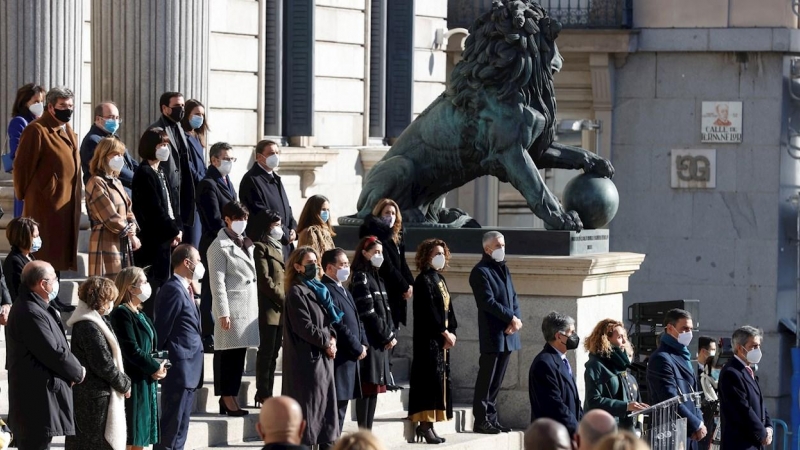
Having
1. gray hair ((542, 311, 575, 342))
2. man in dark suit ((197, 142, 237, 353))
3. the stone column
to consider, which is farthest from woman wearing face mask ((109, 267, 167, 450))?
the stone column

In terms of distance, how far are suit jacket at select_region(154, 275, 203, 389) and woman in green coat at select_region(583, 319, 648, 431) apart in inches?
102

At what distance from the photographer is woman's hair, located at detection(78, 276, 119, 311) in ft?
38.8

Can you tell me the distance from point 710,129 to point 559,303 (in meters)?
11.5

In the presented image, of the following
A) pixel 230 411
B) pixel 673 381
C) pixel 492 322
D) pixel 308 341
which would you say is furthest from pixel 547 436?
pixel 492 322

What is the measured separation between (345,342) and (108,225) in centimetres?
168

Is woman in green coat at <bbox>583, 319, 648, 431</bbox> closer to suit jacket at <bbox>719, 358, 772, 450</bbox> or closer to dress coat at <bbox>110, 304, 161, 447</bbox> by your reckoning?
suit jacket at <bbox>719, 358, 772, 450</bbox>

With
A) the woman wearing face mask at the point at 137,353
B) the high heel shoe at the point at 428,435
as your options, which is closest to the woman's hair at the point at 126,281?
the woman wearing face mask at the point at 137,353

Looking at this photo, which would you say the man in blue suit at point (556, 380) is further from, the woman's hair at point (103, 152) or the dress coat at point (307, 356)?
the woman's hair at point (103, 152)

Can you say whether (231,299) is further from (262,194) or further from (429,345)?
(429,345)

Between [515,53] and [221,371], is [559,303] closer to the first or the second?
[515,53]

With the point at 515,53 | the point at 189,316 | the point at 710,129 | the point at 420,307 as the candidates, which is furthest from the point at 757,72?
the point at 189,316

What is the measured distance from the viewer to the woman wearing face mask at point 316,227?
1438 centimetres

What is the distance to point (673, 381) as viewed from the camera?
14.4m

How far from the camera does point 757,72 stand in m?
27.0
